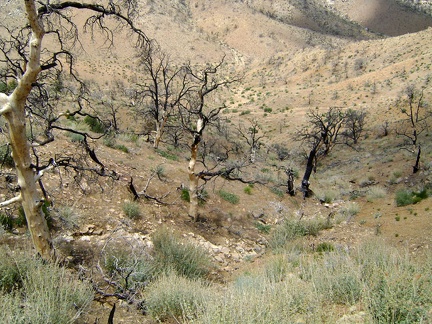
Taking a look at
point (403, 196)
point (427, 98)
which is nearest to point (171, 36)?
point (427, 98)

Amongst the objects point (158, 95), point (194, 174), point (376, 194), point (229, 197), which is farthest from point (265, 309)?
point (158, 95)

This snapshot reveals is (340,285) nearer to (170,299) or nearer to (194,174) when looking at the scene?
(170,299)

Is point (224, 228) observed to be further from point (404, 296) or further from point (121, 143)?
point (404, 296)

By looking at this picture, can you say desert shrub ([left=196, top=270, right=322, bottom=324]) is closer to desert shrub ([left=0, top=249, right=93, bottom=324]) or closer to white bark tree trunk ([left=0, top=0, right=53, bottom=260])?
desert shrub ([left=0, top=249, right=93, bottom=324])

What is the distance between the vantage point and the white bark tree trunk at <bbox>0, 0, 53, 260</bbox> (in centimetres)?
437

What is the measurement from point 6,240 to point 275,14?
300ft

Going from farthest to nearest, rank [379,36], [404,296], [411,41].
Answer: [379,36] → [411,41] → [404,296]

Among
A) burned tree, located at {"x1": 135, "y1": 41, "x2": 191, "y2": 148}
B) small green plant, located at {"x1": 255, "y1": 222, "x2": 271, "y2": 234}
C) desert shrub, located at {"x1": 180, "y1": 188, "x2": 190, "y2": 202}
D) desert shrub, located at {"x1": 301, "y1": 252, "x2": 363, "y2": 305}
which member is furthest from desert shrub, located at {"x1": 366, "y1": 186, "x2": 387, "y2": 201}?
desert shrub, located at {"x1": 301, "y1": 252, "x2": 363, "y2": 305}

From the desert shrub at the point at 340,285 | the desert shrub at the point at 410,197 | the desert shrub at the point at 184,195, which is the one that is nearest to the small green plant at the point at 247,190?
the desert shrub at the point at 184,195

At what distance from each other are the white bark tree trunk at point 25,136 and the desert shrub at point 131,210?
209 inches

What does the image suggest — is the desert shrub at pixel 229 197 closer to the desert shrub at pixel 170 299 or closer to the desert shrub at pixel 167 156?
the desert shrub at pixel 167 156

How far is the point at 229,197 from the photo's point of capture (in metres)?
15.0

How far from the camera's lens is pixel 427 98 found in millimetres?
35000

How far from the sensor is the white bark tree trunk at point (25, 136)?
4371mm
